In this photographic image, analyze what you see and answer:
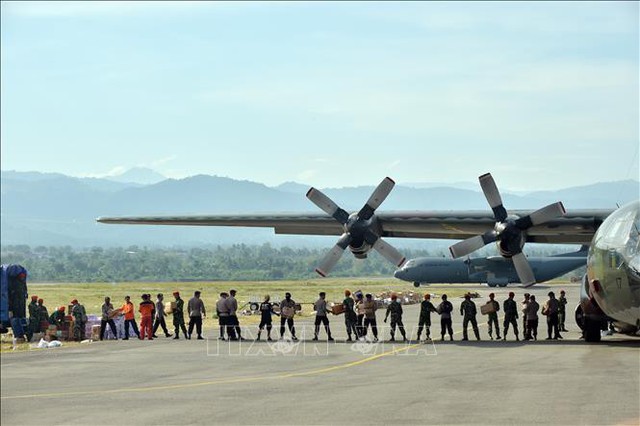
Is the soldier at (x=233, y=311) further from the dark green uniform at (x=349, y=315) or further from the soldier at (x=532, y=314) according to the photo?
the soldier at (x=532, y=314)

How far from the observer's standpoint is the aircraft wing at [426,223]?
36.4 metres

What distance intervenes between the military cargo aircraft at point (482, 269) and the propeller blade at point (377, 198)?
67.2 meters

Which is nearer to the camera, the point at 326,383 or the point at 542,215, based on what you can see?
the point at 326,383

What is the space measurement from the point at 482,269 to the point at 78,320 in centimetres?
7109

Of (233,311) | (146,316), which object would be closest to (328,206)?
(233,311)

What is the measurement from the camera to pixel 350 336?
121ft

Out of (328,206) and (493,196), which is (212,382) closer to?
(328,206)

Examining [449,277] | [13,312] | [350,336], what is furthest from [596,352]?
[449,277]

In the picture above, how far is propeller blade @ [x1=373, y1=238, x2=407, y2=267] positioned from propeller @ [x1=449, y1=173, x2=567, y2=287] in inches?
77.6

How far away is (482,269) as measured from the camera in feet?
345

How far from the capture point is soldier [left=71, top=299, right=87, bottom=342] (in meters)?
38.3

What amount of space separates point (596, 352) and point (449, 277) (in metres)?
75.2

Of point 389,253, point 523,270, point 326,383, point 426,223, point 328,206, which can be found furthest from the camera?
point 426,223

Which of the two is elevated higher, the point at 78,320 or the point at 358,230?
the point at 358,230
